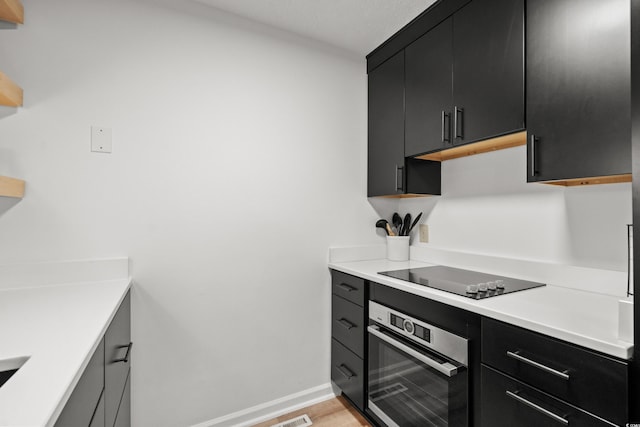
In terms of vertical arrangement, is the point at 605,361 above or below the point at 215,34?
below

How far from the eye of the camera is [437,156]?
6.44ft

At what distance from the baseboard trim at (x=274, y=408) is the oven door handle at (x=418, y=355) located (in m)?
0.70

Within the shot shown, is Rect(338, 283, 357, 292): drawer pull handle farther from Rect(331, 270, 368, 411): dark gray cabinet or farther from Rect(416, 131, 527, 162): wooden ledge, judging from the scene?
Rect(416, 131, 527, 162): wooden ledge

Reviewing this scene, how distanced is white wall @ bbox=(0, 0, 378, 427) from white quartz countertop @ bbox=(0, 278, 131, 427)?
0.24 meters

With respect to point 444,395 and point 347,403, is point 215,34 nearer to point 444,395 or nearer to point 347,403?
point 444,395

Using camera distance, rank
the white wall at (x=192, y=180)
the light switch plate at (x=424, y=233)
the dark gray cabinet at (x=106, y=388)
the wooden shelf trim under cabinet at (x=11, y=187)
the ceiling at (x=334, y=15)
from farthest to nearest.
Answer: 1. the light switch plate at (x=424, y=233)
2. the ceiling at (x=334, y=15)
3. the white wall at (x=192, y=180)
4. the wooden shelf trim under cabinet at (x=11, y=187)
5. the dark gray cabinet at (x=106, y=388)

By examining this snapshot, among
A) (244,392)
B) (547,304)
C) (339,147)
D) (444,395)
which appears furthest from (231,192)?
(547,304)

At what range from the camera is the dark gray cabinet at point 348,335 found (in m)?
1.77

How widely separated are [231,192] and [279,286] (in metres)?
0.65

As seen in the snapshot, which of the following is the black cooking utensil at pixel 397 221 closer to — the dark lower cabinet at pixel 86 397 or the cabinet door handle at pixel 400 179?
the cabinet door handle at pixel 400 179

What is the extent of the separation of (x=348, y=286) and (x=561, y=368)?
113 cm

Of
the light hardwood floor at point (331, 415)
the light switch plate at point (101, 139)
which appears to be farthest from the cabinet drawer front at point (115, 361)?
the light hardwood floor at point (331, 415)

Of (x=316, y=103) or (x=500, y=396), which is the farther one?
(x=316, y=103)

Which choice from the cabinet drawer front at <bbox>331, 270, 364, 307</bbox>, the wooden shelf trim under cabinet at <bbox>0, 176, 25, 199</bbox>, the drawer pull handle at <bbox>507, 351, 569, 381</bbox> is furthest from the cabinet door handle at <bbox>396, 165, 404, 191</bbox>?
the wooden shelf trim under cabinet at <bbox>0, 176, 25, 199</bbox>
